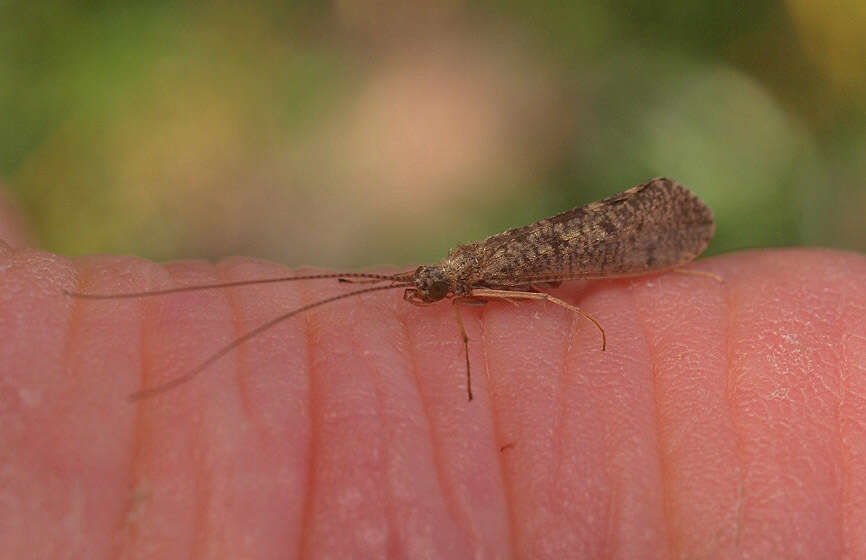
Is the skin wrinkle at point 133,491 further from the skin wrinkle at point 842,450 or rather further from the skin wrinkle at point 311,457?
the skin wrinkle at point 842,450

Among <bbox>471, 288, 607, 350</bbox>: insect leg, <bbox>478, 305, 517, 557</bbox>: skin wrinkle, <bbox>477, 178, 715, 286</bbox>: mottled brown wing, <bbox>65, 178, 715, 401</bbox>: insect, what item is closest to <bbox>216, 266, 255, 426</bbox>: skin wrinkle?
<bbox>65, 178, 715, 401</bbox>: insect

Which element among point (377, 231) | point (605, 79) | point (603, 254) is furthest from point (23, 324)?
point (605, 79)

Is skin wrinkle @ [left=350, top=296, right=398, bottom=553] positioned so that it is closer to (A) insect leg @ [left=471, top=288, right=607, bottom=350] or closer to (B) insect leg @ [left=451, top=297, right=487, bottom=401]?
(B) insect leg @ [left=451, top=297, right=487, bottom=401]

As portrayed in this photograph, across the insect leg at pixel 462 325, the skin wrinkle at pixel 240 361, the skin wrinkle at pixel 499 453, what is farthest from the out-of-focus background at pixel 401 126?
the skin wrinkle at pixel 240 361

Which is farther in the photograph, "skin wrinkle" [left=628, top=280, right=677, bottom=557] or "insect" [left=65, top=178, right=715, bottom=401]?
"insect" [left=65, top=178, right=715, bottom=401]

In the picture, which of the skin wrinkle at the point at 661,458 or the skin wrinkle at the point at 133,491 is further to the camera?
the skin wrinkle at the point at 661,458

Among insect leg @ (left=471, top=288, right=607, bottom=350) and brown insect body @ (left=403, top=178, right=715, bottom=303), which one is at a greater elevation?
brown insect body @ (left=403, top=178, right=715, bottom=303)

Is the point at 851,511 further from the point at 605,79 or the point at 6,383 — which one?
Result: the point at 605,79
